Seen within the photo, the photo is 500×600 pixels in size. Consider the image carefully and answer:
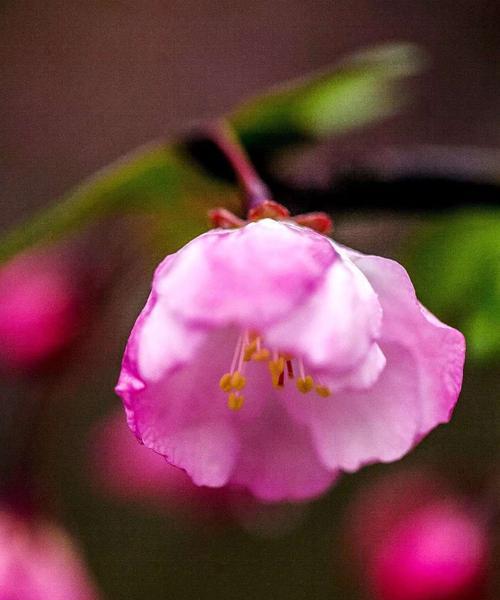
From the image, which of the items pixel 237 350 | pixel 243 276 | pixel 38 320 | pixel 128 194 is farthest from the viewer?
pixel 38 320

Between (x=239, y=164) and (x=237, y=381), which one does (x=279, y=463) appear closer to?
(x=237, y=381)

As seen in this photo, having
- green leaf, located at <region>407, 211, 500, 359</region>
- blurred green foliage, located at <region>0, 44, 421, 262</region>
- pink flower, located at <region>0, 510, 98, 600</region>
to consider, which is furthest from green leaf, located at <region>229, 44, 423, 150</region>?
pink flower, located at <region>0, 510, 98, 600</region>

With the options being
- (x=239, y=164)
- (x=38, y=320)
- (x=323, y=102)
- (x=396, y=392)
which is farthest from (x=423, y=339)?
(x=38, y=320)

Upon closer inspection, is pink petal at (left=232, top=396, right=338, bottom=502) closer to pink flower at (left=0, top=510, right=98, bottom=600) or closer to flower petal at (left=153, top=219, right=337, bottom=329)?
flower petal at (left=153, top=219, right=337, bottom=329)

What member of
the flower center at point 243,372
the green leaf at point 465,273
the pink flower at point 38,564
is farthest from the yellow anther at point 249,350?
the pink flower at point 38,564

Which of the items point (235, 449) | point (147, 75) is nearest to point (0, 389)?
point (147, 75)

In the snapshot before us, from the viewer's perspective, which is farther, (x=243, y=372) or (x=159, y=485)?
(x=159, y=485)

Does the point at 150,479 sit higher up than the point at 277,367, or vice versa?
the point at 277,367
